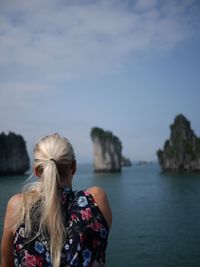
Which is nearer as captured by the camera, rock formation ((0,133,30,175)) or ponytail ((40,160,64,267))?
ponytail ((40,160,64,267))

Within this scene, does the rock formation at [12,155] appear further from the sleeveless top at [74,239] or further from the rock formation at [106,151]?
the sleeveless top at [74,239]

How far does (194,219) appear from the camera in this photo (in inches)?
965

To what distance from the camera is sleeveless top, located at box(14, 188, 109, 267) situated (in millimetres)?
2402

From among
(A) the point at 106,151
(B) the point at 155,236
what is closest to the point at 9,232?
(B) the point at 155,236

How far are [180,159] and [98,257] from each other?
97.1 metres

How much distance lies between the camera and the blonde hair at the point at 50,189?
2389 millimetres

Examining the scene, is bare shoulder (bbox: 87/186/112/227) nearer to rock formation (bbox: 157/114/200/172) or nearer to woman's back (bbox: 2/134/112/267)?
woman's back (bbox: 2/134/112/267)

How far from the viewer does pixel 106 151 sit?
118m

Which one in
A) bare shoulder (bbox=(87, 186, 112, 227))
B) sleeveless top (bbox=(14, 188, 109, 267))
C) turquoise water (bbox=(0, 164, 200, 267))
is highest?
bare shoulder (bbox=(87, 186, 112, 227))

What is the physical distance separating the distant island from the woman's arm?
370 ft

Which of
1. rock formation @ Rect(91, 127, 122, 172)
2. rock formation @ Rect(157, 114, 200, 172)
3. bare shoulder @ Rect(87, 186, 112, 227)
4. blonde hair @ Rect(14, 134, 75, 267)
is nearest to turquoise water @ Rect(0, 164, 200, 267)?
bare shoulder @ Rect(87, 186, 112, 227)

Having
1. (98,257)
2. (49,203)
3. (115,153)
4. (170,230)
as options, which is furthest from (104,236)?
(115,153)

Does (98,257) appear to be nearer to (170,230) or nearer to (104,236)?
(104,236)

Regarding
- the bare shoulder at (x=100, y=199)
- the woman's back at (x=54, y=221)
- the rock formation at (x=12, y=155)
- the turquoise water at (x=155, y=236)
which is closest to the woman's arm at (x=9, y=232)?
the woman's back at (x=54, y=221)
